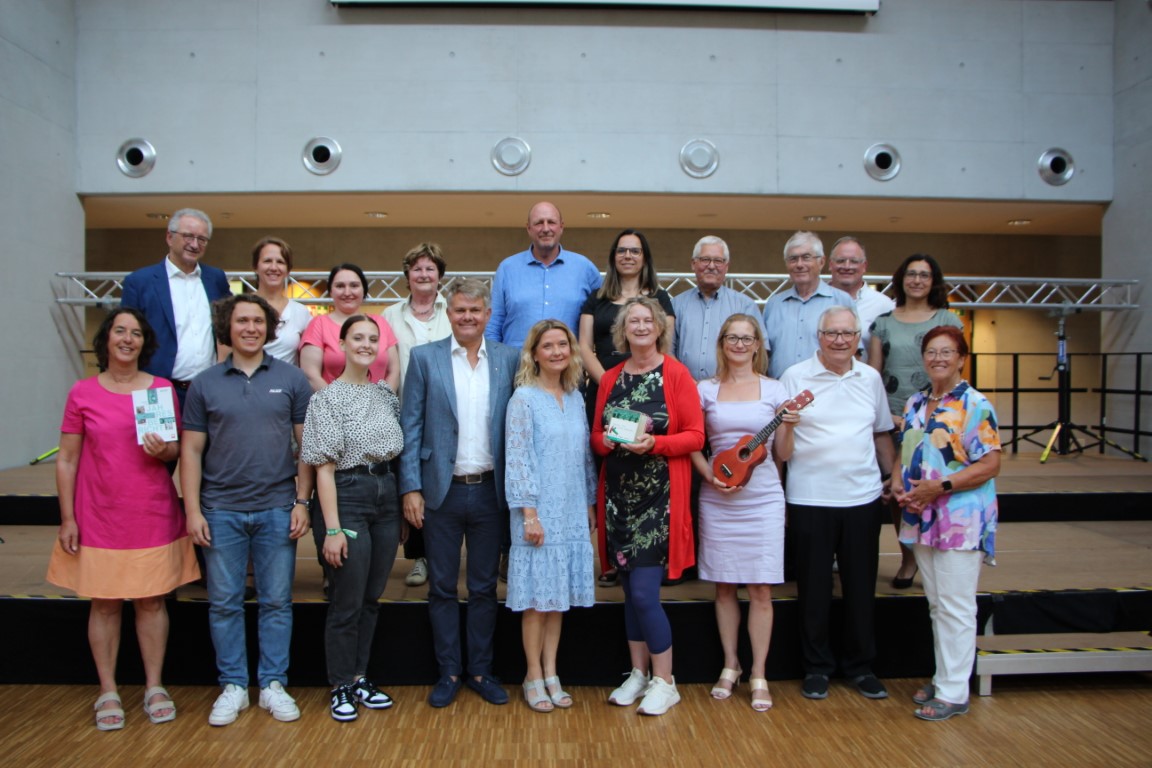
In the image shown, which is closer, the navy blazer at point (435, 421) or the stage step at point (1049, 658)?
the navy blazer at point (435, 421)

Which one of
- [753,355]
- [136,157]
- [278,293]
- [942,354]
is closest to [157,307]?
[278,293]

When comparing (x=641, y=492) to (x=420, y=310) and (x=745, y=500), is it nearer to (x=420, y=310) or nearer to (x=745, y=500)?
(x=745, y=500)

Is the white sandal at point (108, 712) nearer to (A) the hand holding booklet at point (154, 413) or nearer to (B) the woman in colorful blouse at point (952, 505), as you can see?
(A) the hand holding booklet at point (154, 413)

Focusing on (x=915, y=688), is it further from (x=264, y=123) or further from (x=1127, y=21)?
(x=1127, y=21)

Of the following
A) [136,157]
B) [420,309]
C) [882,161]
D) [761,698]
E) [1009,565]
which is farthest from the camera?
[882,161]

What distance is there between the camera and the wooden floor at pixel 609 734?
276 cm

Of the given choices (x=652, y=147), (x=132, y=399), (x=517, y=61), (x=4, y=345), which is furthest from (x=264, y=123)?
(x=132, y=399)

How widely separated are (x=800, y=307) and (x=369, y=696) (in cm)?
249

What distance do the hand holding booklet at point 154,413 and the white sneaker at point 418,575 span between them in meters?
1.26

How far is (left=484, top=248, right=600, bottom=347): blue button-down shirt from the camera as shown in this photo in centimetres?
374

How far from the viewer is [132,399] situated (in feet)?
9.92

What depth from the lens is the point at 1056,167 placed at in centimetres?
823

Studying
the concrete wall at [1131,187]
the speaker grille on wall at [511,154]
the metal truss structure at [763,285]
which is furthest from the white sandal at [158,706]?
the concrete wall at [1131,187]

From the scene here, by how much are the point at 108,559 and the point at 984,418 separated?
3.30 m
